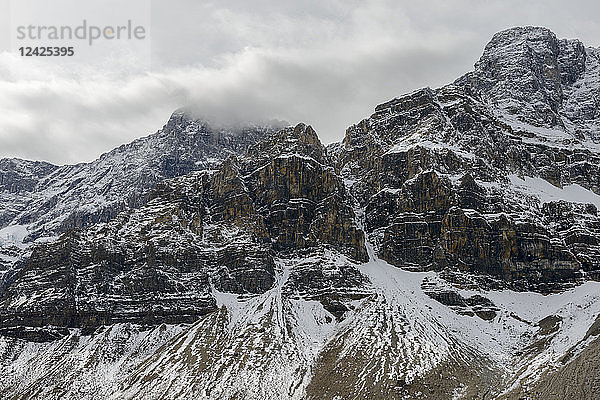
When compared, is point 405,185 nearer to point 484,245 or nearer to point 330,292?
point 484,245

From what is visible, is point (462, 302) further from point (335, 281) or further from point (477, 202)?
point (477, 202)

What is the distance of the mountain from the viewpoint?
11381 cm

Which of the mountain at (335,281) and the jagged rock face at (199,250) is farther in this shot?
the jagged rock face at (199,250)

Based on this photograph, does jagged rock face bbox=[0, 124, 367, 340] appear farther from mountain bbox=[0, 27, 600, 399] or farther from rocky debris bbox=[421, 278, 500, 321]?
rocky debris bbox=[421, 278, 500, 321]

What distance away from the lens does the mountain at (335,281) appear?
11381 cm

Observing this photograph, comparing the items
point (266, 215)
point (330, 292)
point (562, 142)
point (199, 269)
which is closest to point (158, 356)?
point (199, 269)

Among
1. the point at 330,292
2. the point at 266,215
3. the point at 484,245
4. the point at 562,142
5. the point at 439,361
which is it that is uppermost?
the point at 562,142

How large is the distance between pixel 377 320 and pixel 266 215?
56.5m

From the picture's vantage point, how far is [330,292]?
147250 mm

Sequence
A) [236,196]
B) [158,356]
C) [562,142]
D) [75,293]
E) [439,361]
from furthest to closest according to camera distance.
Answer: [562,142] → [236,196] → [75,293] → [158,356] → [439,361]

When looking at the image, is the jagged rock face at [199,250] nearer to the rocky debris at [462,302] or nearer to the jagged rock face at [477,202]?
the jagged rock face at [477,202]

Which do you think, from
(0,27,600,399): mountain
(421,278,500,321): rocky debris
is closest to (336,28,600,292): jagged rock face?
(0,27,600,399): mountain

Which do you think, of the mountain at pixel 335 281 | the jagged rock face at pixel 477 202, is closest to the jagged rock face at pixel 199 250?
the mountain at pixel 335 281

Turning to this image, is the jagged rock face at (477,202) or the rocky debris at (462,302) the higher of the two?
the jagged rock face at (477,202)
